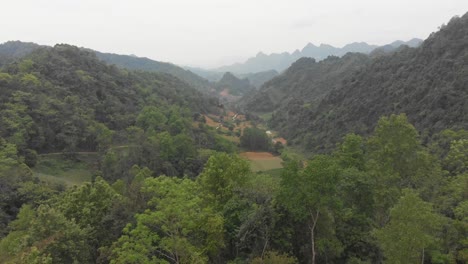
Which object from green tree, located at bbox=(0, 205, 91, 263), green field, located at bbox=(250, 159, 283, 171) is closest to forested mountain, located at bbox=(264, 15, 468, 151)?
green field, located at bbox=(250, 159, 283, 171)

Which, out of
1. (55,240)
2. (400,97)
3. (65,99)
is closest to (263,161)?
(400,97)

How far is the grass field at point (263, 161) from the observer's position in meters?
62.9

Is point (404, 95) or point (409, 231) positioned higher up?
point (404, 95)

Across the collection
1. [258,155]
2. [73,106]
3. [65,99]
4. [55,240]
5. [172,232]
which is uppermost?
[65,99]

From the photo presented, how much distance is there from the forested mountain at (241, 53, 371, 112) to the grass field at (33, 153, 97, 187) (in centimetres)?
8358

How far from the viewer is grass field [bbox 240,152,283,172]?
62875mm

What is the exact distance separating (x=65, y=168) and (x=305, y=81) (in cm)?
10838

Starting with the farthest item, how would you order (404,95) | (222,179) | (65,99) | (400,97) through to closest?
(400,97)
(404,95)
(65,99)
(222,179)

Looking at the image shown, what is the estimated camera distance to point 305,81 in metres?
143

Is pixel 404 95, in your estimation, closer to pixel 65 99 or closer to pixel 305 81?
pixel 65 99

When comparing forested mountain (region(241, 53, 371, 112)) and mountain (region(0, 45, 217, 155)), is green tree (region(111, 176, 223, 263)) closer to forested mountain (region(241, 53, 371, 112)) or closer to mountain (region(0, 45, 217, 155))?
mountain (region(0, 45, 217, 155))

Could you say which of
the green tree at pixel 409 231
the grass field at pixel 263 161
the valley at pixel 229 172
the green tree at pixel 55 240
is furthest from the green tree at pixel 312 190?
the grass field at pixel 263 161

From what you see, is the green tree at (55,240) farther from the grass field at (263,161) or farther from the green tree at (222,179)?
the grass field at (263,161)

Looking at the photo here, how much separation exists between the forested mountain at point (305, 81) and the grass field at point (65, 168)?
83577 mm
